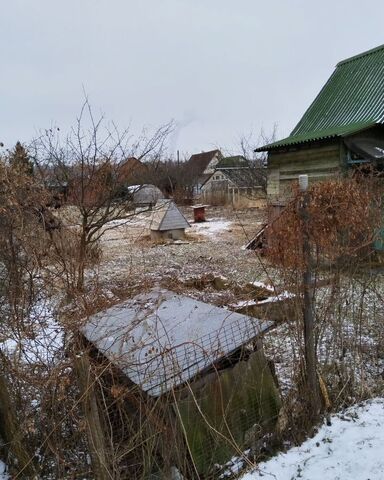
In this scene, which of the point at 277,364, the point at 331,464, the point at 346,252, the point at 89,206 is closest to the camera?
the point at 331,464

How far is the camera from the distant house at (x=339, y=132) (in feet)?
32.2

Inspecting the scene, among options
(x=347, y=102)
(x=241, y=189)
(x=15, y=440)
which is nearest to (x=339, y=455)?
(x=15, y=440)

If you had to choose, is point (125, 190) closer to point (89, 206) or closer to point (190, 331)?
point (89, 206)

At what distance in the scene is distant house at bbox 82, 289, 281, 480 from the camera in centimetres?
249

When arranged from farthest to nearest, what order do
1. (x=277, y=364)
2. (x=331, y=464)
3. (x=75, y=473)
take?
(x=277, y=364), (x=331, y=464), (x=75, y=473)

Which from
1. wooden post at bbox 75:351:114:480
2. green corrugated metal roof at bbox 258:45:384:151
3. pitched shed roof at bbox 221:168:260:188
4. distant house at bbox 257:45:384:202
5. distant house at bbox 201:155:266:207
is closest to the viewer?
wooden post at bbox 75:351:114:480

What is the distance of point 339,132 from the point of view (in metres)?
9.88

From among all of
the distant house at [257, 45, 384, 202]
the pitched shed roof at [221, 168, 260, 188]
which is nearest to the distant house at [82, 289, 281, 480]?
the distant house at [257, 45, 384, 202]

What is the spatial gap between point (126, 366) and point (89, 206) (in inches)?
184

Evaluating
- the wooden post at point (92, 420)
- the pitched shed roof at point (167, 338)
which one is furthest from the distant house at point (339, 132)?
the wooden post at point (92, 420)

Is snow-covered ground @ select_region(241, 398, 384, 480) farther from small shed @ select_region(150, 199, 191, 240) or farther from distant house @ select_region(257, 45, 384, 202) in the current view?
small shed @ select_region(150, 199, 191, 240)

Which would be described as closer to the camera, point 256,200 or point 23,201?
point 23,201

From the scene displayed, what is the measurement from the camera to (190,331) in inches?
118

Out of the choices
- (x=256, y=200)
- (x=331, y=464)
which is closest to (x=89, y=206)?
(x=331, y=464)
